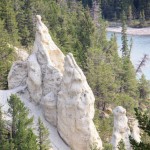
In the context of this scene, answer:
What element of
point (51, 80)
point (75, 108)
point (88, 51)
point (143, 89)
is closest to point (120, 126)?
point (75, 108)

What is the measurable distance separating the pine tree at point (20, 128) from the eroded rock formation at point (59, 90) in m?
2.69

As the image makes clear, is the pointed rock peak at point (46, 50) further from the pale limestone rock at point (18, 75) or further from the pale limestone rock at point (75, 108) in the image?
the pale limestone rock at point (75, 108)

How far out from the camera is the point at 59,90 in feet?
109

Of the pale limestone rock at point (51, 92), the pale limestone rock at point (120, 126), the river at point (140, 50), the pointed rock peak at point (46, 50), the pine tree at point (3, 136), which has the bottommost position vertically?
the river at point (140, 50)

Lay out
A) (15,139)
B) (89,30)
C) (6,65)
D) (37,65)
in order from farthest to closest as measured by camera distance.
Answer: (89,30), (6,65), (37,65), (15,139)

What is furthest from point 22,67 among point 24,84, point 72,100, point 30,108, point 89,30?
point 89,30

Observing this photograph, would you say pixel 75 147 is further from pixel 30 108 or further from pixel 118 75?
pixel 118 75

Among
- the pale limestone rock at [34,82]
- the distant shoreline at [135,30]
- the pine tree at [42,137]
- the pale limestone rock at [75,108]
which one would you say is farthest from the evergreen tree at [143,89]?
the distant shoreline at [135,30]

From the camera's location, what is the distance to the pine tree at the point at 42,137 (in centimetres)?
2945

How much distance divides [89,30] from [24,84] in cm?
2622

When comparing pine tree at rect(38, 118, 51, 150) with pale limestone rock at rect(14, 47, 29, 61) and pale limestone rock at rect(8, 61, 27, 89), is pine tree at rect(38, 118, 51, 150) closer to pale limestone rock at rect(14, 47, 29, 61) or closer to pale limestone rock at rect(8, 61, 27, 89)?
pale limestone rock at rect(8, 61, 27, 89)

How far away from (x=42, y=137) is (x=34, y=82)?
5010 mm

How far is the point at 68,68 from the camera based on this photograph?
31.7 metres

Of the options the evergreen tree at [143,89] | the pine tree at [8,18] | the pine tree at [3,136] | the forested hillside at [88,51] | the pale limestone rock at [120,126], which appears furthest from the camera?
the evergreen tree at [143,89]
